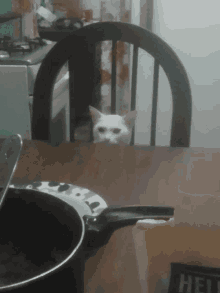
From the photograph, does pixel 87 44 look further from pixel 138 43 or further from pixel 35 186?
pixel 35 186

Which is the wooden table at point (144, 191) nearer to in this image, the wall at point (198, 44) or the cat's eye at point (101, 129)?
the cat's eye at point (101, 129)

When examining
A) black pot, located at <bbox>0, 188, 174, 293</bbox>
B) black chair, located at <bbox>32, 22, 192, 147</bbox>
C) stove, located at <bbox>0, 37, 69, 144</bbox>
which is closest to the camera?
black pot, located at <bbox>0, 188, 174, 293</bbox>

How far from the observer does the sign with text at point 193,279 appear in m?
0.21

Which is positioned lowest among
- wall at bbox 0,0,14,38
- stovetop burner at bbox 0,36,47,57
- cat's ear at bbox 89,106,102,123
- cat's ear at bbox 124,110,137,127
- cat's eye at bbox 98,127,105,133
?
cat's eye at bbox 98,127,105,133

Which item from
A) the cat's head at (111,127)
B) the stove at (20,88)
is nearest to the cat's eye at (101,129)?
the cat's head at (111,127)

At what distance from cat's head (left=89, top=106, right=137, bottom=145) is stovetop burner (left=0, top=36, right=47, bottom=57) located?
0.78 meters

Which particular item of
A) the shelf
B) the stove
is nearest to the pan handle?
the stove

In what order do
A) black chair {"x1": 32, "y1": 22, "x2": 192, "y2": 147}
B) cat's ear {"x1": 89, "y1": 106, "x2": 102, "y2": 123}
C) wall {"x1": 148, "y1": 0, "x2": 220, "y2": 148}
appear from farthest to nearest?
wall {"x1": 148, "y1": 0, "x2": 220, "y2": 148} → cat's ear {"x1": 89, "y1": 106, "x2": 102, "y2": 123} → black chair {"x1": 32, "y1": 22, "x2": 192, "y2": 147}

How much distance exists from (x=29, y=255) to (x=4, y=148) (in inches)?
4.0

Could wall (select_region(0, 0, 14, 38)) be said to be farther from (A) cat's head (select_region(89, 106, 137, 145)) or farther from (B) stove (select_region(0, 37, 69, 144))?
(A) cat's head (select_region(89, 106, 137, 145))

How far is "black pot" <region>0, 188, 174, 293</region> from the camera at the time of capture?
192mm

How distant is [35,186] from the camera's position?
333 millimetres

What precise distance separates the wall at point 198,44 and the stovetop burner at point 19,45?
2.58 feet

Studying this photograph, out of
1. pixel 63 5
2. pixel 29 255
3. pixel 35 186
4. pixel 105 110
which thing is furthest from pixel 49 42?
pixel 29 255
